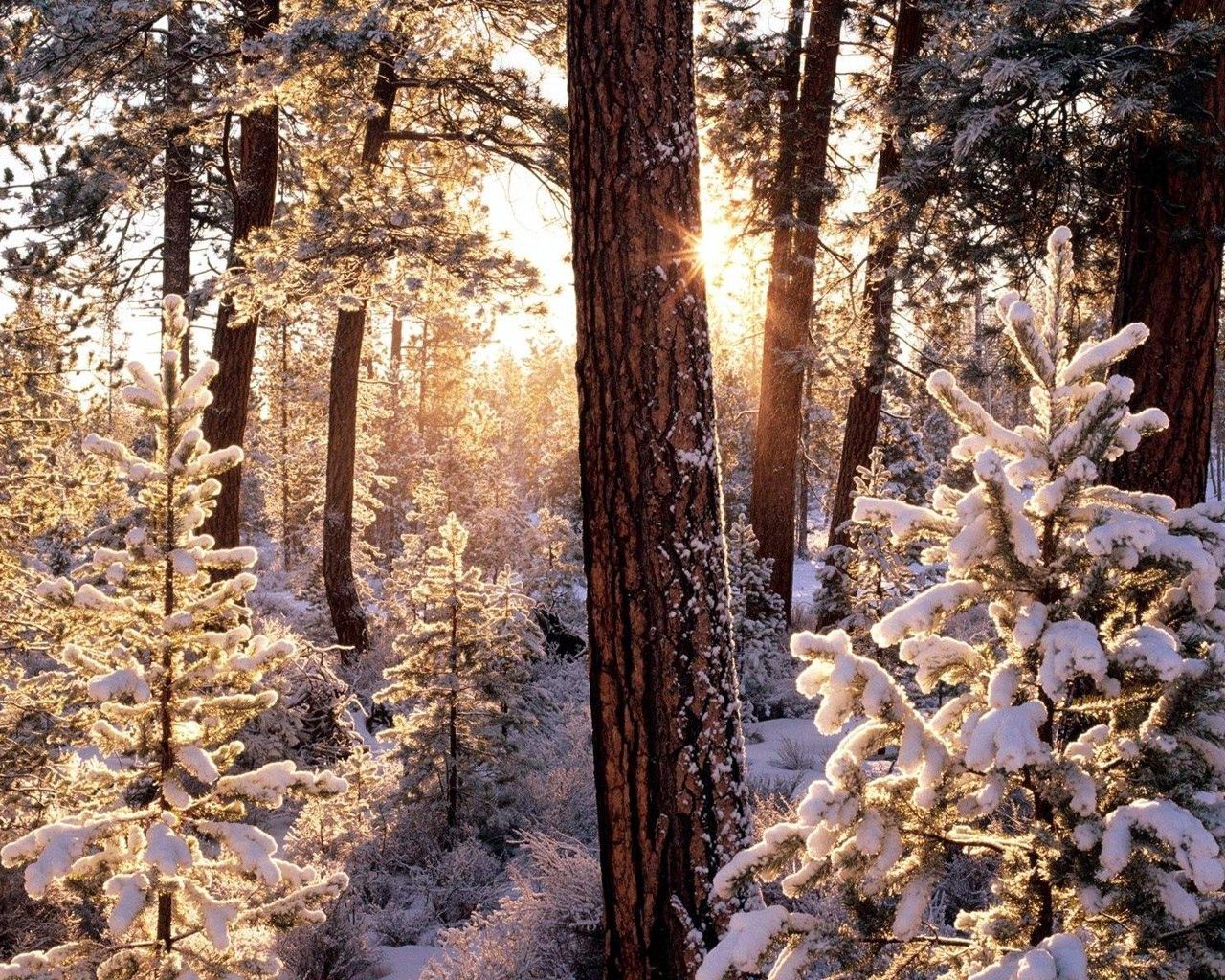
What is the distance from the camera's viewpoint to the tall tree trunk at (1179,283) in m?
5.56

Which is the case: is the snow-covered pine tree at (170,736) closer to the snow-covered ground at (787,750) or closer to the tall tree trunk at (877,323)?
the snow-covered ground at (787,750)

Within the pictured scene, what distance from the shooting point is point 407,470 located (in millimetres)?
30469

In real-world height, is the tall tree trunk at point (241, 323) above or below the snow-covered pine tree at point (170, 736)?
above

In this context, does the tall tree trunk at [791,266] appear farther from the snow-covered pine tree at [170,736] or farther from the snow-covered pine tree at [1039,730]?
the snow-covered pine tree at [1039,730]

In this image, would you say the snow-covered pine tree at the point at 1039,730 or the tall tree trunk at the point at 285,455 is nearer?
the snow-covered pine tree at the point at 1039,730

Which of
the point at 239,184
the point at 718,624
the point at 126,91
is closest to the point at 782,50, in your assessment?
the point at 239,184

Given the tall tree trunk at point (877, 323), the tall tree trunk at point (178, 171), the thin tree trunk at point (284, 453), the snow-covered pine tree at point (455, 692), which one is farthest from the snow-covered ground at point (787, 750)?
the thin tree trunk at point (284, 453)

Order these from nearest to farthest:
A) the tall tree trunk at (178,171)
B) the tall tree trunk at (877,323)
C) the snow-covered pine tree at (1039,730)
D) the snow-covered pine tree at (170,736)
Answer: the snow-covered pine tree at (1039,730) → the snow-covered pine tree at (170,736) → the tall tree trunk at (178,171) → the tall tree trunk at (877,323)

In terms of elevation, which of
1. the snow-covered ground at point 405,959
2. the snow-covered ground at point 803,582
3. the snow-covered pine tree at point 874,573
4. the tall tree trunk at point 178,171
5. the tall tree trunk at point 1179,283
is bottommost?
the snow-covered ground at point 803,582

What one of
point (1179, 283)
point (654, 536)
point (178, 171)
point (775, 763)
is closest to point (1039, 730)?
point (654, 536)

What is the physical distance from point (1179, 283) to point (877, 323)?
526 centimetres

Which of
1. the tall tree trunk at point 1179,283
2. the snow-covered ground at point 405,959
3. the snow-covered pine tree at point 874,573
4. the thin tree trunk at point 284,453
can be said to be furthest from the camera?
the thin tree trunk at point 284,453

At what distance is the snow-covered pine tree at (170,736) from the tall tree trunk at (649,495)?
3.89ft

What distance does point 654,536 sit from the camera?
3.19 meters
